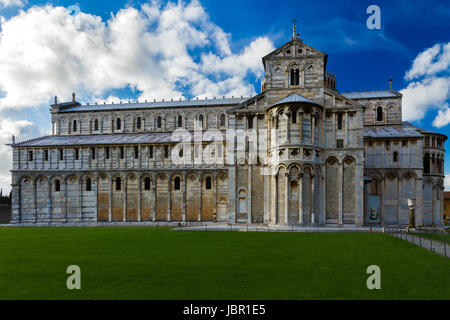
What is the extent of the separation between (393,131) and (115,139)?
39.0m

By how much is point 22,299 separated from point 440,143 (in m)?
51.4

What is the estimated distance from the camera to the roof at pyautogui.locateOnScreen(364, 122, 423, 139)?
41.9m

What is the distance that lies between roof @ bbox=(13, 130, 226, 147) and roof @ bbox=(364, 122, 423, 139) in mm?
19642

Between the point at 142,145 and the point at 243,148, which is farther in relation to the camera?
the point at 142,145

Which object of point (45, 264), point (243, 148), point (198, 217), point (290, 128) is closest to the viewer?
point (45, 264)

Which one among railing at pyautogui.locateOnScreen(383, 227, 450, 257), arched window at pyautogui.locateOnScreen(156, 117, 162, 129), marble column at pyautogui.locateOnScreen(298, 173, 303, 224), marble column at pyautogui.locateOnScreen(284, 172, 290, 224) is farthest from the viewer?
arched window at pyautogui.locateOnScreen(156, 117, 162, 129)

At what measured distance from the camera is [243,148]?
36.0 meters

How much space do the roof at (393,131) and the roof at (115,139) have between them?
1964 cm

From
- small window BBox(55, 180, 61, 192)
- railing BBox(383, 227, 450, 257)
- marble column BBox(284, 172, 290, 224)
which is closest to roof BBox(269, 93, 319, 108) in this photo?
marble column BBox(284, 172, 290, 224)

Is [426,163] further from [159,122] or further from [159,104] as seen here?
[159,104]

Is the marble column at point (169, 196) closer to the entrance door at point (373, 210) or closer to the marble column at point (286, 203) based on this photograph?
the marble column at point (286, 203)

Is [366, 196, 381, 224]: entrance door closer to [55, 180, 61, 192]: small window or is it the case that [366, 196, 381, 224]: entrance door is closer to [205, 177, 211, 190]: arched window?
[205, 177, 211, 190]: arched window
